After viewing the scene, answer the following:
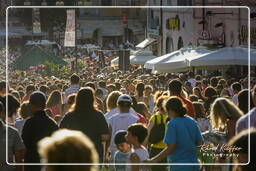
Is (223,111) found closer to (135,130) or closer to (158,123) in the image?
(135,130)

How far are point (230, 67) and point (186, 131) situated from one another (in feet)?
41.0

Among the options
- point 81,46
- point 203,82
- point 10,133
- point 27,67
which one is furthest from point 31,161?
point 81,46

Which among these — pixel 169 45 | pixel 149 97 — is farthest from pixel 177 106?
pixel 169 45

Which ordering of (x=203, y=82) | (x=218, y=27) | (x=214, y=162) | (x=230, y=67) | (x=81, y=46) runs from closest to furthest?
1. (x=214, y=162)
2. (x=203, y=82)
3. (x=230, y=67)
4. (x=218, y=27)
5. (x=81, y=46)

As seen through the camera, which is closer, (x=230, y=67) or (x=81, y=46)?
(x=230, y=67)

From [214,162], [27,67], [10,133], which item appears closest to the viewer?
[10,133]

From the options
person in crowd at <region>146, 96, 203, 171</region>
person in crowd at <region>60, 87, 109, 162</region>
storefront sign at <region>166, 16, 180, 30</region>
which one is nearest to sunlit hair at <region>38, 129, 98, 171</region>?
person in crowd at <region>146, 96, 203, 171</region>

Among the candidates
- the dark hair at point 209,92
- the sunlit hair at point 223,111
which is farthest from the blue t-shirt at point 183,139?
the dark hair at point 209,92

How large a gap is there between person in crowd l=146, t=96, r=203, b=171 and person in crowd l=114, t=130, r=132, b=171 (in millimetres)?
337

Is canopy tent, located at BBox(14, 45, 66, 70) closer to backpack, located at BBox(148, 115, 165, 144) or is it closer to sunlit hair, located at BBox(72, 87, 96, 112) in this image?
backpack, located at BBox(148, 115, 165, 144)

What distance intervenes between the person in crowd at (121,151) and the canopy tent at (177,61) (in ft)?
36.9

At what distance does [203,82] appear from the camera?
18.7 meters

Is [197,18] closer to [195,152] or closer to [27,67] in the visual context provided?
[27,67]

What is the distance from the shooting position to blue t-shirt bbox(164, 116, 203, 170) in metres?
9.16
